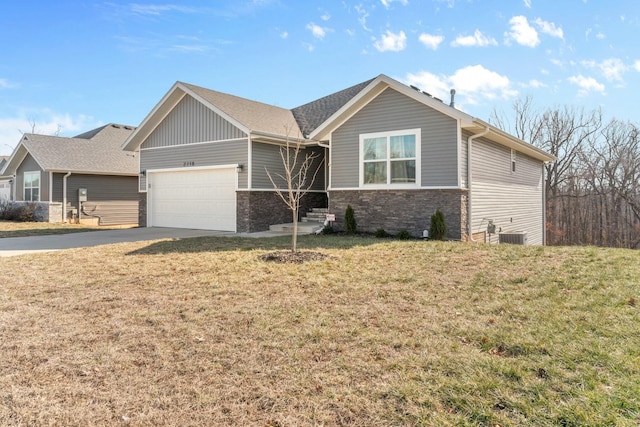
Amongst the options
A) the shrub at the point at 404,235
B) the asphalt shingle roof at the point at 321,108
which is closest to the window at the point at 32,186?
the asphalt shingle roof at the point at 321,108

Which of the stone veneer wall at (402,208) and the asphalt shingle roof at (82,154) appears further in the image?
the asphalt shingle roof at (82,154)

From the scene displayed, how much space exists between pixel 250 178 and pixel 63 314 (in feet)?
29.9

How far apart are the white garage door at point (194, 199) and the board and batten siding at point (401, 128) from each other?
3.96 m

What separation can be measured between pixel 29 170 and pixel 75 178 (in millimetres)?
3357

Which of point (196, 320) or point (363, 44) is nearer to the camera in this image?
point (196, 320)

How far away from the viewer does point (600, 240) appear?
28.1 m

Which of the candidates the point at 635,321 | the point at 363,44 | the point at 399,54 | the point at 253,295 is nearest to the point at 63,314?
the point at 253,295

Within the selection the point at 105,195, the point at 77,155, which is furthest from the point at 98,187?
the point at 77,155

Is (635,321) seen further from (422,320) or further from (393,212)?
(393,212)

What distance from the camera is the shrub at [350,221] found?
1200cm

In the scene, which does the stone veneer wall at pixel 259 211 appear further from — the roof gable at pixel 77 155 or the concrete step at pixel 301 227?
the roof gable at pixel 77 155

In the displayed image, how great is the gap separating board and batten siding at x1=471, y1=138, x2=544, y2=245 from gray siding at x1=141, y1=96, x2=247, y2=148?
25.0 feet

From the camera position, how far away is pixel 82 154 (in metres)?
20.9

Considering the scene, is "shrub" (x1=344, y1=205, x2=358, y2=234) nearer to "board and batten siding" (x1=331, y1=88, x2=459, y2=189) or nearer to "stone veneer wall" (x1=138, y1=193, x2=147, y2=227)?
"board and batten siding" (x1=331, y1=88, x2=459, y2=189)
